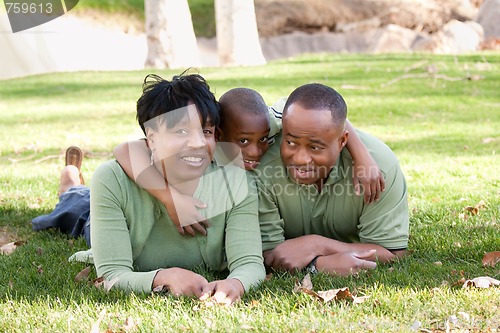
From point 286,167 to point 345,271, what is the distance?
0.63 metres

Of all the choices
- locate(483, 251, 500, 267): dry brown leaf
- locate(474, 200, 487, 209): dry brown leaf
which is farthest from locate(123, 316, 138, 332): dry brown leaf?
locate(474, 200, 487, 209): dry brown leaf

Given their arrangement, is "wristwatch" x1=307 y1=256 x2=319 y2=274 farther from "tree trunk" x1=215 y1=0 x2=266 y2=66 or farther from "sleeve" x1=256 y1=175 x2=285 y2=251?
"tree trunk" x1=215 y1=0 x2=266 y2=66

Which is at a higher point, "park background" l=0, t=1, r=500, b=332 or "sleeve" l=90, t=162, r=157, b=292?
"sleeve" l=90, t=162, r=157, b=292

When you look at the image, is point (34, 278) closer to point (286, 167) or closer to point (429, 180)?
point (286, 167)

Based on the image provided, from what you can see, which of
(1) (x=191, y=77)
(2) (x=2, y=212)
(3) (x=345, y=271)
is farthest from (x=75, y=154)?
(3) (x=345, y=271)

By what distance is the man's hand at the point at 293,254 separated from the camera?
409 centimetres

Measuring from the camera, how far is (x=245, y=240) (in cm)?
391

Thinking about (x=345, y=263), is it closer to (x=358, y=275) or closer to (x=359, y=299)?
(x=358, y=275)

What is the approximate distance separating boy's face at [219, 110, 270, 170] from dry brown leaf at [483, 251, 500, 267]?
1.34 meters

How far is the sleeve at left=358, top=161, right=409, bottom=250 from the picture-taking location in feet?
13.8

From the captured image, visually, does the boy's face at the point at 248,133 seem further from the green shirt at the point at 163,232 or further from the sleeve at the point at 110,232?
the sleeve at the point at 110,232

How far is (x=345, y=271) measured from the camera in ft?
13.1

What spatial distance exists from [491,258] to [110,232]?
6.69 ft

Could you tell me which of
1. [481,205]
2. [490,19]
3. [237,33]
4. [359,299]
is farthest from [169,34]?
[359,299]
